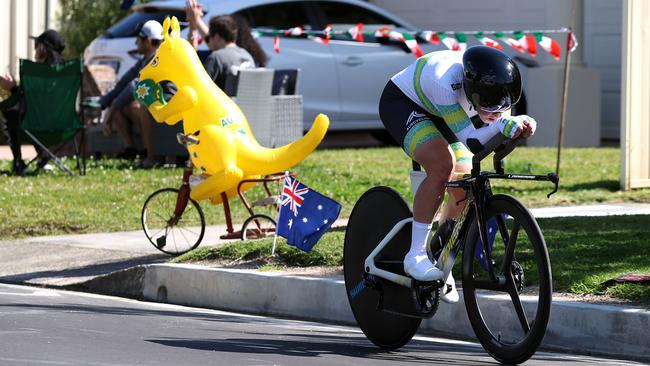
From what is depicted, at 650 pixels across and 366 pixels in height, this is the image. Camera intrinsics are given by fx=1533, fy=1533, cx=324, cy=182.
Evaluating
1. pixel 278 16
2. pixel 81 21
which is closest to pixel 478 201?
pixel 278 16

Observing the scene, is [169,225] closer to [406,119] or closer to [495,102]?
[406,119]

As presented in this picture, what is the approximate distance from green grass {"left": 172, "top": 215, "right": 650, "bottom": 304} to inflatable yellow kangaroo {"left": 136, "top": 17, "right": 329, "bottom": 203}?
0.61 m

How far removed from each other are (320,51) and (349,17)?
2.65 ft

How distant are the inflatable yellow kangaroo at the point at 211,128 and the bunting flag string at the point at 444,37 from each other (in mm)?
4320

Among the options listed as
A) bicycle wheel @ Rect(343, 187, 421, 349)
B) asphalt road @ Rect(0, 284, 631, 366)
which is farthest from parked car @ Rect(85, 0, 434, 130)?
bicycle wheel @ Rect(343, 187, 421, 349)

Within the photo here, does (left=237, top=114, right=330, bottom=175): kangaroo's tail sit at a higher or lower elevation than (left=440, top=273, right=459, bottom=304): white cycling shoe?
higher

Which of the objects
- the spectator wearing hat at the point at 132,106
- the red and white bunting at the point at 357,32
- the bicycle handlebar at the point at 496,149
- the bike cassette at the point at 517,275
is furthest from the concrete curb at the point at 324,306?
the red and white bunting at the point at 357,32

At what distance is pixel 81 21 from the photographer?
22.1 meters

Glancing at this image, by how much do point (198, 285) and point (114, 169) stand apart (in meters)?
6.33

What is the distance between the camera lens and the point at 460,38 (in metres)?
16.2

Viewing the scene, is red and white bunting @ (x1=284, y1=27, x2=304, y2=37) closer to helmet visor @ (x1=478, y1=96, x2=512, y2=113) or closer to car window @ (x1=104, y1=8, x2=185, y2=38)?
car window @ (x1=104, y1=8, x2=185, y2=38)

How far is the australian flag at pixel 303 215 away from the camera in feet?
31.5

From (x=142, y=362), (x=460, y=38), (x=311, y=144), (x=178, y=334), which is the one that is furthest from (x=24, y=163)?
(x=142, y=362)

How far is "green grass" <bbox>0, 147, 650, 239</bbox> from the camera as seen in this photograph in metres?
12.7
